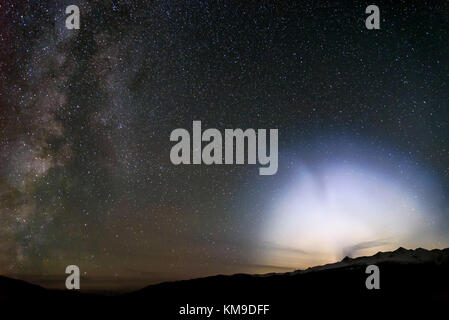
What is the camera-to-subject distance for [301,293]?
18.2 meters

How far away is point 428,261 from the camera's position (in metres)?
19.8

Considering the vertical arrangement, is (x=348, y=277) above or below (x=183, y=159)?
below

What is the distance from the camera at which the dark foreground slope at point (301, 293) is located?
1480 centimetres

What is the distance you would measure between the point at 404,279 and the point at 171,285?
11.9 m

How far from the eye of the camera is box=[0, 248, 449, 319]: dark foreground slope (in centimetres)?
1480

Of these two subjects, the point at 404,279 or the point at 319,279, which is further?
the point at 319,279

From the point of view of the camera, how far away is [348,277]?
19.1m
